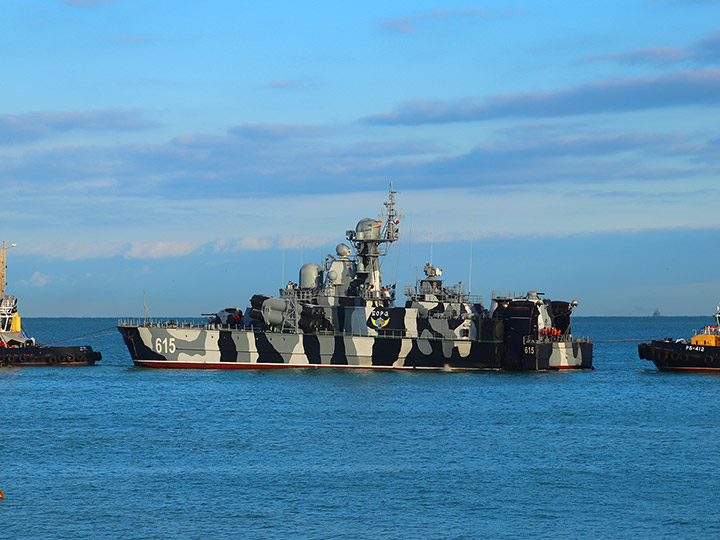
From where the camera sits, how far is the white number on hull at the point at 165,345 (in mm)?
69188

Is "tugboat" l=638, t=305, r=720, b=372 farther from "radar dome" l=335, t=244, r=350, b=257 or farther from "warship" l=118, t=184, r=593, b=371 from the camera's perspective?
"radar dome" l=335, t=244, r=350, b=257

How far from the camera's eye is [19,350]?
73125 mm

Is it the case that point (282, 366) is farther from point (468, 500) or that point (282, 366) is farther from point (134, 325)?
point (468, 500)

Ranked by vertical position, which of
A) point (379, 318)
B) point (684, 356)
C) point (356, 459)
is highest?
point (379, 318)

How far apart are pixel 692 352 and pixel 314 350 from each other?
90.3ft

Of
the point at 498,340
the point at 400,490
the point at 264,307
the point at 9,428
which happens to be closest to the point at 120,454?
the point at 9,428

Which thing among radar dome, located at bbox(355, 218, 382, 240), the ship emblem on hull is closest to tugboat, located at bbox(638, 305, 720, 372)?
the ship emblem on hull

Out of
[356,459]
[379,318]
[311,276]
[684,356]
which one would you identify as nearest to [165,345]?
[311,276]

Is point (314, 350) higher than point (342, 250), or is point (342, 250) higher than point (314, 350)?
point (342, 250)

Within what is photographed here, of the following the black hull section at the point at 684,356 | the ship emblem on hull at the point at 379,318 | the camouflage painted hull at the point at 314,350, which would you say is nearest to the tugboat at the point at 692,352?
the black hull section at the point at 684,356

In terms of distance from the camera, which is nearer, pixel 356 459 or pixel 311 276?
pixel 356 459

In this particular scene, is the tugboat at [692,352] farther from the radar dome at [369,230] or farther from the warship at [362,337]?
the radar dome at [369,230]

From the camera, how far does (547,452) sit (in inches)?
1581

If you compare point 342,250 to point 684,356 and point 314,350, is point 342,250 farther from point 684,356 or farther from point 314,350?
point 684,356
